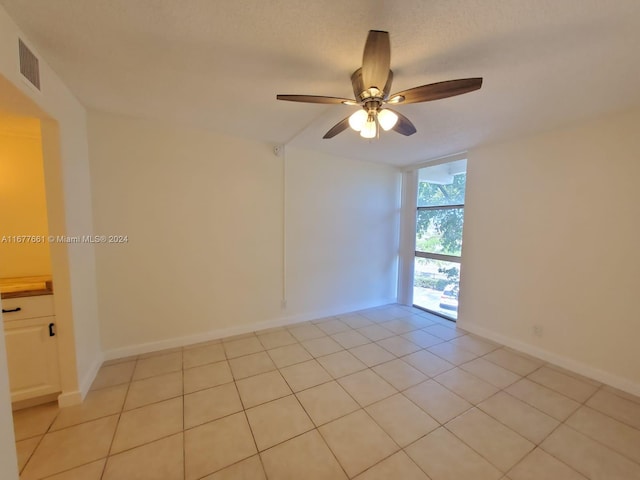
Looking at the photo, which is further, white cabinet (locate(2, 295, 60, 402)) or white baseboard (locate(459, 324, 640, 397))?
white baseboard (locate(459, 324, 640, 397))

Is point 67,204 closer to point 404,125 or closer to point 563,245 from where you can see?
point 404,125

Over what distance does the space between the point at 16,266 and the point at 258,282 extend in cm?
203

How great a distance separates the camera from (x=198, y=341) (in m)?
2.70

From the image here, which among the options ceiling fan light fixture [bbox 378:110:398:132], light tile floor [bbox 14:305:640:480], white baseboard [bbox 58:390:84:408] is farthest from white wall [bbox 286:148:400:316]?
white baseboard [bbox 58:390:84:408]

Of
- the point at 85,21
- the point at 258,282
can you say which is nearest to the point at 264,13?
the point at 85,21

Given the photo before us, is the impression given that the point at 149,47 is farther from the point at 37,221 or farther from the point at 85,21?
the point at 37,221

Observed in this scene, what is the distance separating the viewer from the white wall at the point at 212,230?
2309 millimetres

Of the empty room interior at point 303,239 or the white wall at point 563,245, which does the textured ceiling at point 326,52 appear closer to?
the empty room interior at point 303,239

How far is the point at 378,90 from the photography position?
1.33 metres

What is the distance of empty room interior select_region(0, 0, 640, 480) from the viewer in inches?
50.1

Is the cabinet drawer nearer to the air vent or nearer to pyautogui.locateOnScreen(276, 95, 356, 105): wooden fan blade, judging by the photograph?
the air vent

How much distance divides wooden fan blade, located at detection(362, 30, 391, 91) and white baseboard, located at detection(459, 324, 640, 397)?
295cm

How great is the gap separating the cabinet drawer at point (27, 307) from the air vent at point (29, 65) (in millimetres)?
1338

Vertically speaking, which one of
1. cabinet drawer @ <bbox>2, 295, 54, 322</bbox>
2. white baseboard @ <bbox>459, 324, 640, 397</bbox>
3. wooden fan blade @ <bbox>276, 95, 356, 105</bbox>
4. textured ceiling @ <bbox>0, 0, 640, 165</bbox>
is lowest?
white baseboard @ <bbox>459, 324, 640, 397</bbox>
